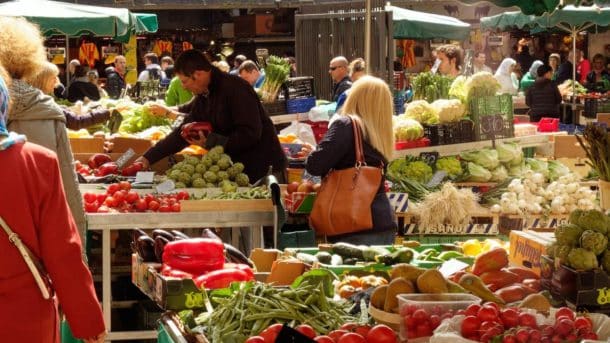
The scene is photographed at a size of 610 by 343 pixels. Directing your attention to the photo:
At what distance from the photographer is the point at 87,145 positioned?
11.1 m

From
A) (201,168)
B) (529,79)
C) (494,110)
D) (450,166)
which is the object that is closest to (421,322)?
(201,168)

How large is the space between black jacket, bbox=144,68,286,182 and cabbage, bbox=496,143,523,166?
3.02m

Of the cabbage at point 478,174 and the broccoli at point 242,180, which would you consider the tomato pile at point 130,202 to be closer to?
the broccoli at point 242,180

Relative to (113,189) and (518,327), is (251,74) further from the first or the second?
(518,327)

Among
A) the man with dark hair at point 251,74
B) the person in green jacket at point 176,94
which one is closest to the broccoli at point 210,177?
the person in green jacket at point 176,94

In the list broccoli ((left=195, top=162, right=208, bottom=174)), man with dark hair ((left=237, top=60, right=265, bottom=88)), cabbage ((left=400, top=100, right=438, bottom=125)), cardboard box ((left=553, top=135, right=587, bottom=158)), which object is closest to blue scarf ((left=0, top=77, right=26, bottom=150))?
broccoli ((left=195, top=162, right=208, bottom=174))

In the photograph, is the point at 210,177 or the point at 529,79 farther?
the point at 529,79

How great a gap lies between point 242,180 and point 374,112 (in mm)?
1425

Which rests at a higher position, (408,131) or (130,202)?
Result: (408,131)

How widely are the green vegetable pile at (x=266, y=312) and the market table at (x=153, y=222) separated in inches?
102

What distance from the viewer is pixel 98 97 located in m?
19.1

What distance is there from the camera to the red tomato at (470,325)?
4.20 metres

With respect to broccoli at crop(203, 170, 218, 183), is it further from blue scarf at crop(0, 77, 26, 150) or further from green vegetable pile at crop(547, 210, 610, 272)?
blue scarf at crop(0, 77, 26, 150)

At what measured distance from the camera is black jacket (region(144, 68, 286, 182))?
8.62m
